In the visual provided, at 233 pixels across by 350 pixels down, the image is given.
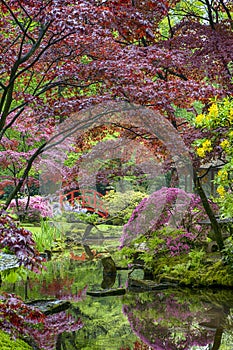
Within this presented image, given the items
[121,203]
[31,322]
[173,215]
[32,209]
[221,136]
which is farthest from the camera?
[121,203]

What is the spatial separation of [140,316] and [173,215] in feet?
9.16

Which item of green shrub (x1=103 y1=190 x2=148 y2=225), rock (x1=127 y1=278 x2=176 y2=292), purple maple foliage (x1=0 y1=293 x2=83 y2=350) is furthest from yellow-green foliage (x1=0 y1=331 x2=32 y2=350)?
green shrub (x1=103 y1=190 x2=148 y2=225)

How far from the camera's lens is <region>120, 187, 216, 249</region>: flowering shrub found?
7.65 meters

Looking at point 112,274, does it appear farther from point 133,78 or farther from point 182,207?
point 133,78

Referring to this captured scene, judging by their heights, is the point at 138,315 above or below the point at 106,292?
below

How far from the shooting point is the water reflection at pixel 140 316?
4.35 m

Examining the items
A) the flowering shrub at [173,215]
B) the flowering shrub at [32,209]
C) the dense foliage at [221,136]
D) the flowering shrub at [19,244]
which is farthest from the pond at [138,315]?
the flowering shrub at [32,209]

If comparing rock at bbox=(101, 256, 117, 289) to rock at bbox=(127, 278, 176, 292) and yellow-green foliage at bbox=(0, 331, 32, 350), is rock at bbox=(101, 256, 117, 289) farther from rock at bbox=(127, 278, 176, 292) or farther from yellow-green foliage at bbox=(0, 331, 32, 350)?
yellow-green foliage at bbox=(0, 331, 32, 350)

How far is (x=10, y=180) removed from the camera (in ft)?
40.5

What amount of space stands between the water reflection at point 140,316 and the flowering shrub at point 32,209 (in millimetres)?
5275

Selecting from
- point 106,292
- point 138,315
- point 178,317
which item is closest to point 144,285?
point 106,292

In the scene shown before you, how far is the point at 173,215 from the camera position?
7.83m

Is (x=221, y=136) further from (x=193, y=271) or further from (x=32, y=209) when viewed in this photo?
(x=32, y=209)

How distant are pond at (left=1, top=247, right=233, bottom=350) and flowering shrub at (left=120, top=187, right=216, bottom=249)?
2.63 ft
